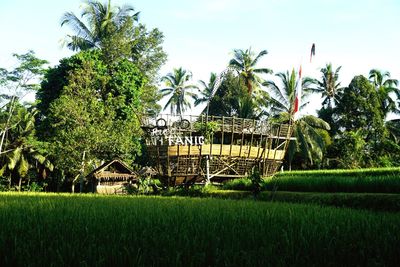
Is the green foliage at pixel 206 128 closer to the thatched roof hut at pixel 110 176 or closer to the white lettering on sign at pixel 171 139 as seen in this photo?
the white lettering on sign at pixel 171 139

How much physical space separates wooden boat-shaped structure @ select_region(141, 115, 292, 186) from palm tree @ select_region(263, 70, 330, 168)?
446 inches

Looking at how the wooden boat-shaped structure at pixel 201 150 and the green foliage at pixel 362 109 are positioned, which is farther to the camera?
the green foliage at pixel 362 109

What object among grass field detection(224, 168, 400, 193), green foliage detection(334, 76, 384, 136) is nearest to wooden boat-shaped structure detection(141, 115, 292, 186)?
grass field detection(224, 168, 400, 193)

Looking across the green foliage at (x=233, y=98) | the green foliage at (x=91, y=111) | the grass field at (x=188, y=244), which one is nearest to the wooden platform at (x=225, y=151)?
the green foliage at (x=91, y=111)

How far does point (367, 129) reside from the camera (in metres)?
35.1

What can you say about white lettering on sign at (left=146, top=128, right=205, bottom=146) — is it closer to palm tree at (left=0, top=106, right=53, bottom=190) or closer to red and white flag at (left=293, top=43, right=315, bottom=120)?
red and white flag at (left=293, top=43, right=315, bottom=120)

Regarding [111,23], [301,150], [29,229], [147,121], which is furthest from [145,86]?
[29,229]

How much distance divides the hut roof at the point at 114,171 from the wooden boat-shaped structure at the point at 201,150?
8340 millimetres

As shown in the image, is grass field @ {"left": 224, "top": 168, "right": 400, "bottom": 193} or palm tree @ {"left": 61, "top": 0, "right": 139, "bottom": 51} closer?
grass field @ {"left": 224, "top": 168, "right": 400, "bottom": 193}

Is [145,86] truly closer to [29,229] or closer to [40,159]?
[40,159]

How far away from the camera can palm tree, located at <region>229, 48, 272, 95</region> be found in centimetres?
3959

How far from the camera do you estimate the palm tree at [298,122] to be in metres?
31.6

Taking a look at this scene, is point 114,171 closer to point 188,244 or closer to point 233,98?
point 233,98

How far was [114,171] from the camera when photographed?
2847 cm
